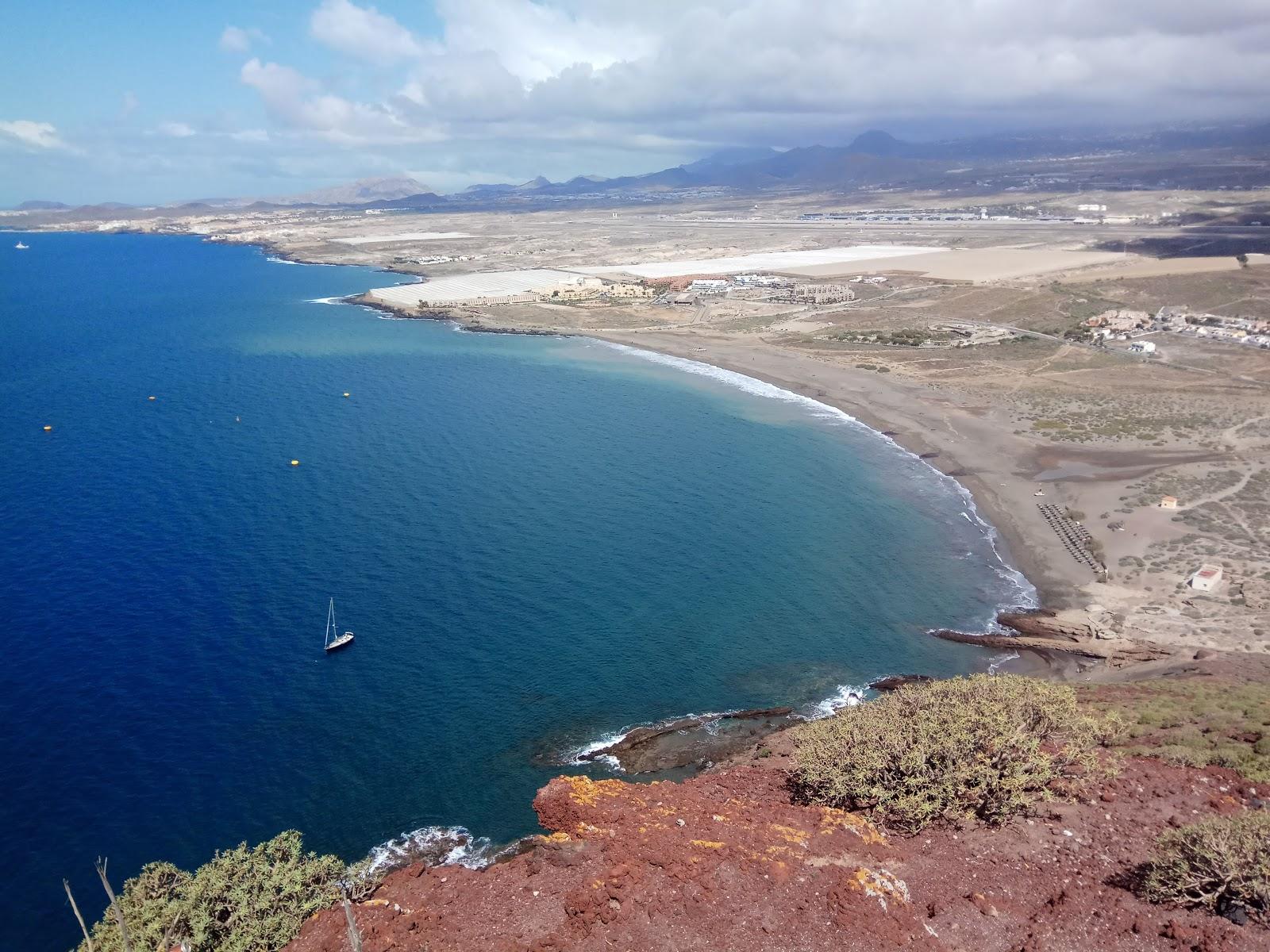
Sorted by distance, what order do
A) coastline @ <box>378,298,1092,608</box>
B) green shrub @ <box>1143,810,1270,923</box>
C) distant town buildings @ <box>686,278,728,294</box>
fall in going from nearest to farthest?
green shrub @ <box>1143,810,1270,923</box> → coastline @ <box>378,298,1092,608</box> → distant town buildings @ <box>686,278,728,294</box>

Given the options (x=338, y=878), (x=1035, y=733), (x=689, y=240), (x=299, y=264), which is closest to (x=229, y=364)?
(x=338, y=878)

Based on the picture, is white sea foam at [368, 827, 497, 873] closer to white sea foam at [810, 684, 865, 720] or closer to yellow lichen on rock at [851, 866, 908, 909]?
yellow lichen on rock at [851, 866, 908, 909]

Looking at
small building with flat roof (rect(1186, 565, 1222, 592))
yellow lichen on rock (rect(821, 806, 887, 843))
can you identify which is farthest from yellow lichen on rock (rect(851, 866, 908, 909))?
small building with flat roof (rect(1186, 565, 1222, 592))

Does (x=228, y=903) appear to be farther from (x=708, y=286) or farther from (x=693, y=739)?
(x=708, y=286)

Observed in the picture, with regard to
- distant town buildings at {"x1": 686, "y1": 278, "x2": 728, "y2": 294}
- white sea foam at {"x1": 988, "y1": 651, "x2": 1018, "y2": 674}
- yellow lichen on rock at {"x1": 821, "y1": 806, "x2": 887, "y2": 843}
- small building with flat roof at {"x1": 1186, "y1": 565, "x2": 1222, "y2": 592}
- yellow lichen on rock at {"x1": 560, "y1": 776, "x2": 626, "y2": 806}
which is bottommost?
white sea foam at {"x1": 988, "y1": 651, "x2": 1018, "y2": 674}

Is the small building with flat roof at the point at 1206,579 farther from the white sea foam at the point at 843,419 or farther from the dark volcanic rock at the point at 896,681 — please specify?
A: the dark volcanic rock at the point at 896,681

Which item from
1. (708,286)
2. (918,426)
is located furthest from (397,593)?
(708,286)

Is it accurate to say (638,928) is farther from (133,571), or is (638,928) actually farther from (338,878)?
(133,571)
